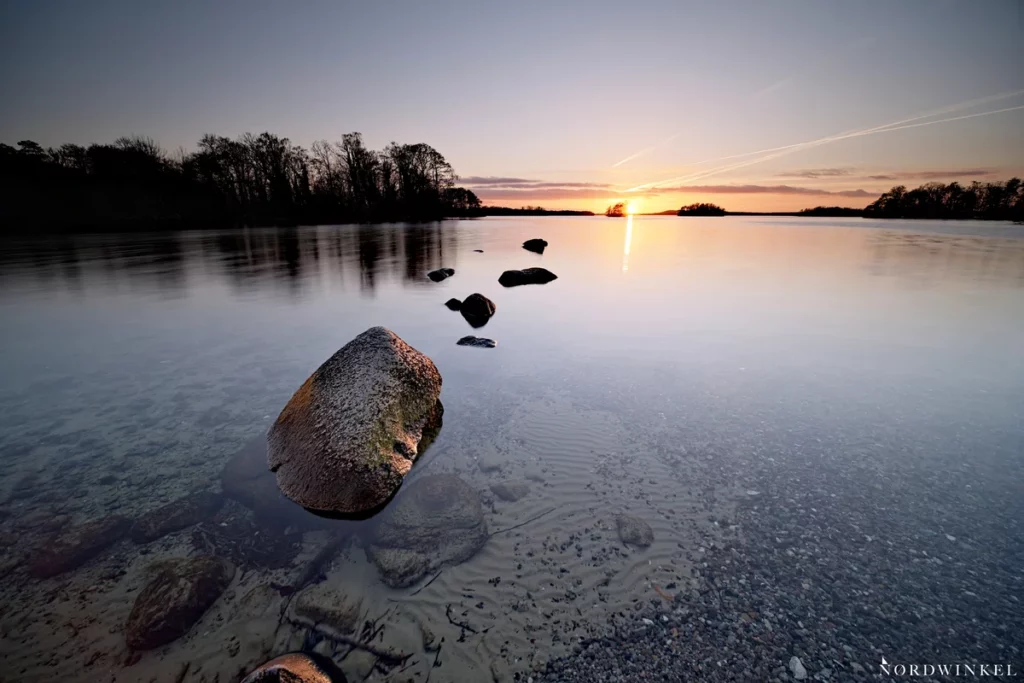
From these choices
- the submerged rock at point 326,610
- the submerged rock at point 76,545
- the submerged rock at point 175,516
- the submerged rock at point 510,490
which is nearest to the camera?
the submerged rock at point 326,610

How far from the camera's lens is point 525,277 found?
23.9m

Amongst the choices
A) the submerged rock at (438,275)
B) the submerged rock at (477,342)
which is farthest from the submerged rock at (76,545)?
the submerged rock at (438,275)

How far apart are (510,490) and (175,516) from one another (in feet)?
14.7

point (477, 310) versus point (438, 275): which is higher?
point (438, 275)

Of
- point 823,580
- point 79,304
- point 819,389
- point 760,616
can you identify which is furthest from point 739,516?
point 79,304

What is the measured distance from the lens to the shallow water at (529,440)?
12.9ft

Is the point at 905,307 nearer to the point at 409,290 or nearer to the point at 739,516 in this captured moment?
the point at 739,516

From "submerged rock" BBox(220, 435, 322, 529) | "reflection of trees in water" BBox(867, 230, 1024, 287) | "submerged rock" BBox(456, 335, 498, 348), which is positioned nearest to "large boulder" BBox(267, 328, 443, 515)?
"submerged rock" BBox(220, 435, 322, 529)

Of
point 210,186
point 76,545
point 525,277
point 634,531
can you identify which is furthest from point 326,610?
point 210,186

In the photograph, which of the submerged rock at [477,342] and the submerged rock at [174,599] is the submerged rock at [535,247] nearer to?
the submerged rock at [477,342]

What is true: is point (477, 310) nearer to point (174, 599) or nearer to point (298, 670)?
point (174, 599)

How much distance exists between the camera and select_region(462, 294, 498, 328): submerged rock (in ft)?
50.5

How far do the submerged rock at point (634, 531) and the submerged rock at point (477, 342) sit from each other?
7.74m

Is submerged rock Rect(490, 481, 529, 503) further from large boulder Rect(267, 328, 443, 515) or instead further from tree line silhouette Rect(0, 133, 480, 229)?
tree line silhouette Rect(0, 133, 480, 229)
